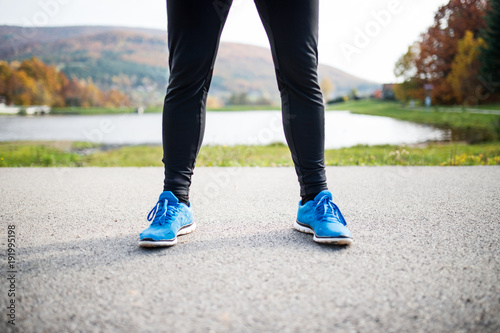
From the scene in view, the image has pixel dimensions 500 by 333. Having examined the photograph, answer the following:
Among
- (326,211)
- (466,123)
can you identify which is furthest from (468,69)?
(326,211)

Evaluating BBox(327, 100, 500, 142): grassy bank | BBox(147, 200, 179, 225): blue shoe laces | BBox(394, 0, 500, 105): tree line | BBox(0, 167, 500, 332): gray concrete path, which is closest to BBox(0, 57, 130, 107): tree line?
BBox(327, 100, 500, 142): grassy bank

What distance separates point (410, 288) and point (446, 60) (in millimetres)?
43703

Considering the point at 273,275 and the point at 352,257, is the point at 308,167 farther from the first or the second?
the point at 273,275

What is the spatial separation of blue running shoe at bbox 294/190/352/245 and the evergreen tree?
33558 millimetres

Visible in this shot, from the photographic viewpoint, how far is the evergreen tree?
1109 inches

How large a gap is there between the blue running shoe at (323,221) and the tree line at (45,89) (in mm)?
34285

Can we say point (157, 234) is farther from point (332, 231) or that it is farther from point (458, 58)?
point (458, 58)

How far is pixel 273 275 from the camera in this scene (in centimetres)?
135

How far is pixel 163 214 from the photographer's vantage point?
68.1 inches

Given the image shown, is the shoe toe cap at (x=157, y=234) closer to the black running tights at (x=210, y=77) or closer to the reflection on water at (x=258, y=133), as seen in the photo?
the black running tights at (x=210, y=77)

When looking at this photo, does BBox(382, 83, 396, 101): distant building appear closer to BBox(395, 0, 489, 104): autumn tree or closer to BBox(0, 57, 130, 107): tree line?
BBox(395, 0, 489, 104): autumn tree

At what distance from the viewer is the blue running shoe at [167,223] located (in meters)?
1.63

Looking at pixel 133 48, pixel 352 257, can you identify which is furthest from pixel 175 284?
pixel 133 48

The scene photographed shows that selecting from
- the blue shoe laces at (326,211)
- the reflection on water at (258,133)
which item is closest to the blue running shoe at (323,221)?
the blue shoe laces at (326,211)
